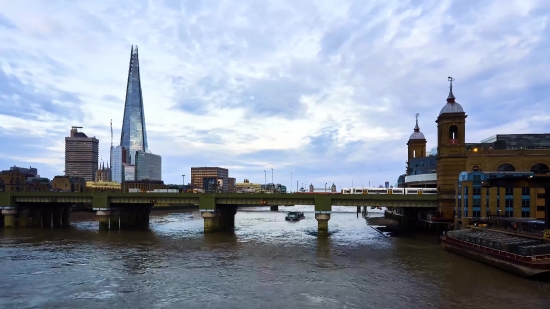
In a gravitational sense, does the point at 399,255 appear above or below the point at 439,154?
below

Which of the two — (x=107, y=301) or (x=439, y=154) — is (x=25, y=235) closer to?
(x=107, y=301)

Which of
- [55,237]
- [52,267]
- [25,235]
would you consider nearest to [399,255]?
[52,267]

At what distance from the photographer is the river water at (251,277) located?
36.9 m

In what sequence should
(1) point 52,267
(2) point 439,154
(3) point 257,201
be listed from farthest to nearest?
(2) point 439,154
(3) point 257,201
(1) point 52,267

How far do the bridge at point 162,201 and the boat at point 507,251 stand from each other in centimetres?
2683

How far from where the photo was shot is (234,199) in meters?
96.2

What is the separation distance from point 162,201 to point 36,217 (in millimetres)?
40118

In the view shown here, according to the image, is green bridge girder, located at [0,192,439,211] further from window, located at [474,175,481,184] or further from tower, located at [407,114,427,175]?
tower, located at [407,114,427,175]

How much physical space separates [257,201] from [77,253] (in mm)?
41638

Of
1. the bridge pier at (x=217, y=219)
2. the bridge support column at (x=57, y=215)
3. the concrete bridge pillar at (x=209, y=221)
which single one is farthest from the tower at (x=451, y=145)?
the bridge support column at (x=57, y=215)

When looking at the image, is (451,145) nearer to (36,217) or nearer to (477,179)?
(477,179)

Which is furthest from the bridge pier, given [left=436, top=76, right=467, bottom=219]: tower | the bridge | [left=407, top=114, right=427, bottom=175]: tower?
[left=407, top=114, right=427, bottom=175]: tower

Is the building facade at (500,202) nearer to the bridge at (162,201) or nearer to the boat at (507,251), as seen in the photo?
the bridge at (162,201)

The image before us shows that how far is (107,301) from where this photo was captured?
36719mm
